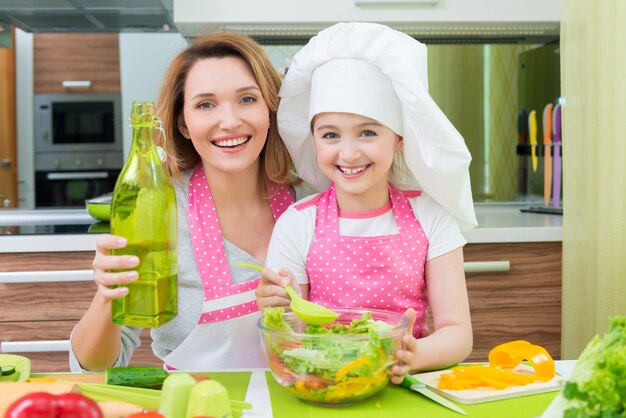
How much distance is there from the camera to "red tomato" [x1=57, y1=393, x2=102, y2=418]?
73 centimetres

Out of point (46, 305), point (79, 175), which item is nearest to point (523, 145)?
point (46, 305)

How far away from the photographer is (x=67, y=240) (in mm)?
2053

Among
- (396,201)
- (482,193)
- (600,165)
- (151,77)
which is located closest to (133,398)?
(396,201)

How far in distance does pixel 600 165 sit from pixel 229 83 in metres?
1.15

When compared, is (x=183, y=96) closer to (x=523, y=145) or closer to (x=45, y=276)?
(x=45, y=276)

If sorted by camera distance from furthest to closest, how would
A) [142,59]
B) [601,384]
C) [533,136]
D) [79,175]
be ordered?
[79,175], [142,59], [533,136], [601,384]

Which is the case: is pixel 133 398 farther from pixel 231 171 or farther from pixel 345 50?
pixel 345 50

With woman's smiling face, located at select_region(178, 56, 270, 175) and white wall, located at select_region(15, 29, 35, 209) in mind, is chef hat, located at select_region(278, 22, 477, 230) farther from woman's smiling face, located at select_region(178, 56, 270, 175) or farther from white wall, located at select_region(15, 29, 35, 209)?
white wall, located at select_region(15, 29, 35, 209)

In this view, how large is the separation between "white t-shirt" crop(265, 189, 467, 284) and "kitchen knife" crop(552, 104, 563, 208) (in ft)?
4.38

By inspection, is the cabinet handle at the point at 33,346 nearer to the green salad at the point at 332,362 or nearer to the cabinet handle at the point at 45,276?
the cabinet handle at the point at 45,276

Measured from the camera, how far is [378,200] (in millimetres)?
1322

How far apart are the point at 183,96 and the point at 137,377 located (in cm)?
66

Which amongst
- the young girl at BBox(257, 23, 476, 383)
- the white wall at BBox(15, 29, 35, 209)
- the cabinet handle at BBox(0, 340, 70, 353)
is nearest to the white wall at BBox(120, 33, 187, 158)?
the white wall at BBox(15, 29, 35, 209)

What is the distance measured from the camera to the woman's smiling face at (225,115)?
53.6 inches
